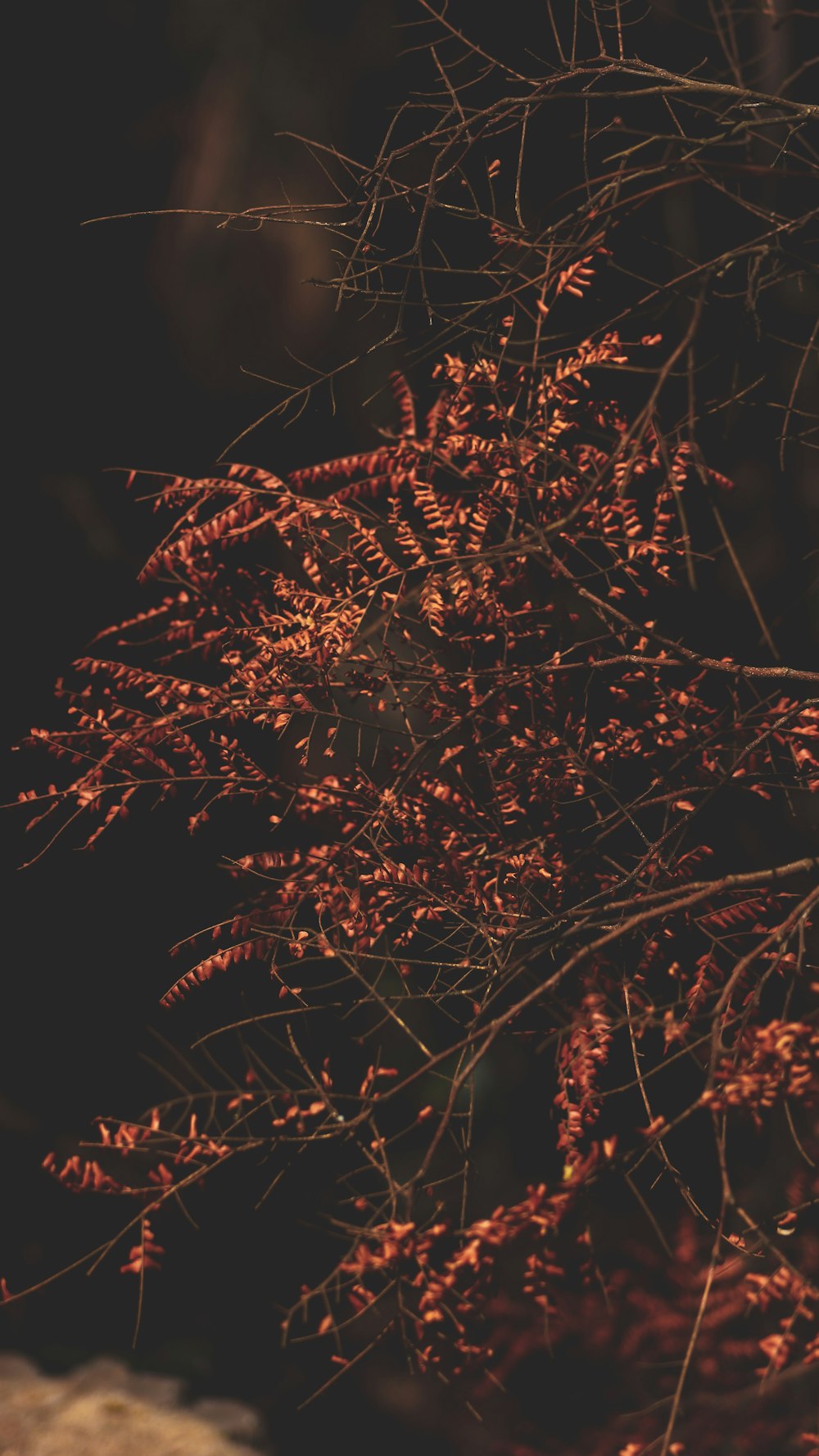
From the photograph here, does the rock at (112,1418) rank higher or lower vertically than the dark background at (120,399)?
lower

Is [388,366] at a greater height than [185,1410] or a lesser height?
greater

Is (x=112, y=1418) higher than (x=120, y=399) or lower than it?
lower

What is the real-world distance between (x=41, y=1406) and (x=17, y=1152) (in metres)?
1.25

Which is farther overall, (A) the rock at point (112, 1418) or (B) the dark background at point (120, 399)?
(B) the dark background at point (120, 399)

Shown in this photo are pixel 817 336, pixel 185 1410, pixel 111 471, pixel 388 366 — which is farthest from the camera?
pixel 111 471

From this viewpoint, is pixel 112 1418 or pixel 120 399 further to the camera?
pixel 120 399

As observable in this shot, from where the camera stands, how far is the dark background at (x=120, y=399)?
578 cm

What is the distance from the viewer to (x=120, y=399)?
19.6ft

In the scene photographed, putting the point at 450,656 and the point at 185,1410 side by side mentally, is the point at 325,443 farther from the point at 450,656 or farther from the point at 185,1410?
the point at 185,1410

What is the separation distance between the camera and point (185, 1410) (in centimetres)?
519

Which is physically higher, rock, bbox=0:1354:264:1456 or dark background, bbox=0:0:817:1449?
dark background, bbox=0:0:817:1449

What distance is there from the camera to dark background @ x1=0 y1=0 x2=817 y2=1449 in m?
5.78

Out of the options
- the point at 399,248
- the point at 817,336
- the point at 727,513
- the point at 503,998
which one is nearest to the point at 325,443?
the point at 399,248

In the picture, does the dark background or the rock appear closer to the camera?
the rock
